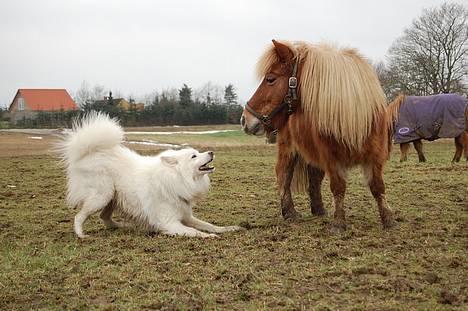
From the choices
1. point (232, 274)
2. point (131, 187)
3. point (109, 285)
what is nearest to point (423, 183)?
point (131, 187)

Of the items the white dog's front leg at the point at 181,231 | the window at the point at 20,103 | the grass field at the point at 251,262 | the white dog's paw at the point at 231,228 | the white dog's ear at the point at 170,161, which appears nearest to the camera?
the grass field at the point at 251,262

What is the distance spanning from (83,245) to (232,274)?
2069 millimetres

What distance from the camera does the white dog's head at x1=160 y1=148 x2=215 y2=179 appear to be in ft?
18.4

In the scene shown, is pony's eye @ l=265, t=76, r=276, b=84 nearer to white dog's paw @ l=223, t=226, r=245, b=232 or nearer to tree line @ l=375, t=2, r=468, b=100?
white dog's paw @ l=223, t=226, r=245, b=232

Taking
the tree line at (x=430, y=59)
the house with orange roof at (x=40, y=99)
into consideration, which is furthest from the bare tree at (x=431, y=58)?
the house with orange roof at (x=40, y=99)

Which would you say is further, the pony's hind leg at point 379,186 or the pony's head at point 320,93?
the pony's hind leg at point 379,186

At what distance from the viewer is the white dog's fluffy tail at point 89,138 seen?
584 cm

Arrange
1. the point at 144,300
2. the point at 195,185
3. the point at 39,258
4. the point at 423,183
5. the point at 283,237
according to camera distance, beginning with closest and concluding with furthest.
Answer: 1. the point at 144,300
2. the point at 39,258
3. the point at 283,237
4. the point at 195,185
5. the point at 423,183

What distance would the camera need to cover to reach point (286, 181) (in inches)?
241

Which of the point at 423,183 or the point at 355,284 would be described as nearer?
the point at 355,284

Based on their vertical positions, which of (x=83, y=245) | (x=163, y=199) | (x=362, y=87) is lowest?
(x=83, y=245)

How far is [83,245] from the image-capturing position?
4.96 meters

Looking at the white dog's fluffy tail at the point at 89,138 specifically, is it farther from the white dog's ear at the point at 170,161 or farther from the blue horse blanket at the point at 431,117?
the blue horse blanket at the point at 431,117

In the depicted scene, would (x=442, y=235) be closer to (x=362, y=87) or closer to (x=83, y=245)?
(x=362, y=87)
